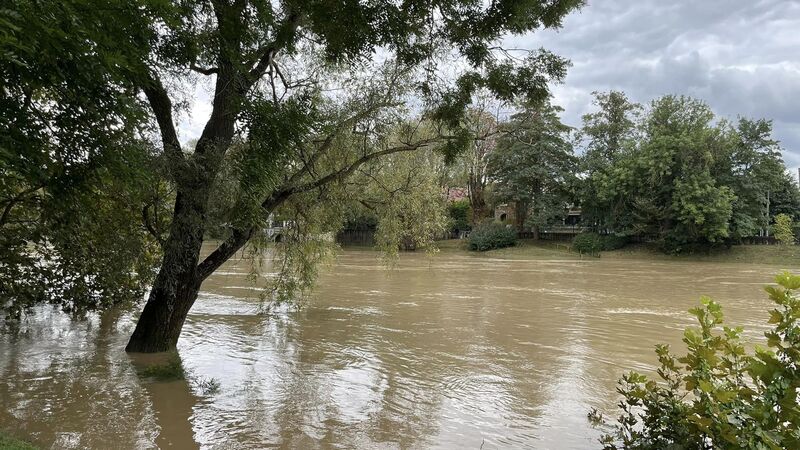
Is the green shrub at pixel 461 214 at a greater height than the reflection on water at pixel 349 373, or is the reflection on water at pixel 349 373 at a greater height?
the green shrub at pixel 461 214

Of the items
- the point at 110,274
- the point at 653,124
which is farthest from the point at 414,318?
the point at 653,124

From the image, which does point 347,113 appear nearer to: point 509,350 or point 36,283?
point 509,350

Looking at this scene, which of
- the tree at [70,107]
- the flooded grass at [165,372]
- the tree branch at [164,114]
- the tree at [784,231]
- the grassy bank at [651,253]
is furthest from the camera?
the tree at [784,231]

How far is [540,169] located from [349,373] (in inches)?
1479

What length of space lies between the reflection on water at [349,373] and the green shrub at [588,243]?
80.2ft

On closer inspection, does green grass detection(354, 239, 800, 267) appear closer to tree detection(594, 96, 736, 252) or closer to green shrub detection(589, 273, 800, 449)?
tree detection(594, 96, 736, 252)

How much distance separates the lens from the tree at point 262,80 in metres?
3.98

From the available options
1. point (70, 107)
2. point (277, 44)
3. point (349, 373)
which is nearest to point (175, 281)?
point (349, 373)

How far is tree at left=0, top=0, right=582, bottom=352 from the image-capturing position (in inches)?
157

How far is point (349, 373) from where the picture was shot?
8695mm

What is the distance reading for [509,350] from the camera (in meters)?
10.5

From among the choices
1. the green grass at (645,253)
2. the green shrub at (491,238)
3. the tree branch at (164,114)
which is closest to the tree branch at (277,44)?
the tree branch at (164,114)

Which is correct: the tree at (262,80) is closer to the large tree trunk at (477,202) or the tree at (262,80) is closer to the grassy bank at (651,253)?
the grassy bank at (651,253)

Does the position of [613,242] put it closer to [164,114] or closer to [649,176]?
[649,176]
